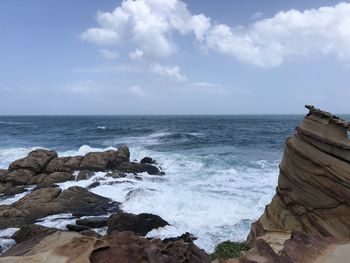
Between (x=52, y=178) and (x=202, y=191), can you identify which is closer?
(x=202, y=191)

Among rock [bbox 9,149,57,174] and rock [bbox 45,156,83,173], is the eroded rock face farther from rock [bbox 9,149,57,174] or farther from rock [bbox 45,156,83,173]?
rock [bbox 9,149,57,174]

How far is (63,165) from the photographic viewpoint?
22391 mm

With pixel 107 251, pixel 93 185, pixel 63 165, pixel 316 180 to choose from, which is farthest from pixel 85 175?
pixel 107 251

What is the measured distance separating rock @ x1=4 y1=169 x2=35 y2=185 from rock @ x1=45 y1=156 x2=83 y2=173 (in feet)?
4.98

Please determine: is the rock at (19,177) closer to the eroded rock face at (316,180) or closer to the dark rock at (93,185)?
the dark rock at (93,185)

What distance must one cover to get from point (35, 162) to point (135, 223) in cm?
1127

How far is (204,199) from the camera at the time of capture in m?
15.7

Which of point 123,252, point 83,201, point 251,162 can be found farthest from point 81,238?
point 251,162

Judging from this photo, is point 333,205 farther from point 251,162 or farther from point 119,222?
point 251,162

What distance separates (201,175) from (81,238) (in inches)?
678

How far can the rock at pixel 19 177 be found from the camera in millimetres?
20016

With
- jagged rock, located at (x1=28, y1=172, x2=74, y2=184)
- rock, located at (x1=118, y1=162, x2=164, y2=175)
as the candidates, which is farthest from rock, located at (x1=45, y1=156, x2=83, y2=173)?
rock, located at (x1=118, y1=162, x2=164, y2=175)

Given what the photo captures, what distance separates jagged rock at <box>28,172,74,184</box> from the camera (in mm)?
20109

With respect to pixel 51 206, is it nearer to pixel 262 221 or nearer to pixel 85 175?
pixel 85 175
